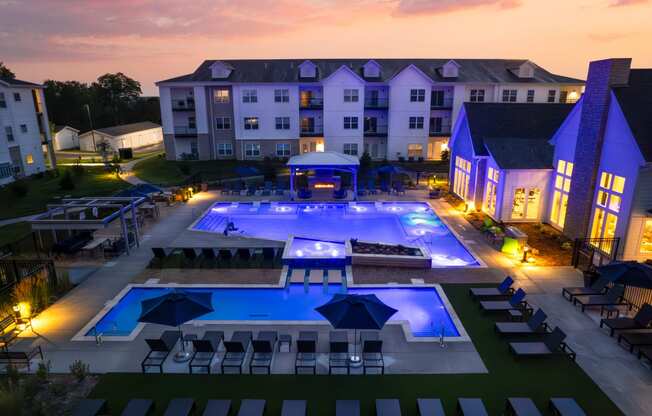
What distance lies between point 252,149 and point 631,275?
40.2 m

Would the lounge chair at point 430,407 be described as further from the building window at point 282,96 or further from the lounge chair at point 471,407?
the building window at point 282,96

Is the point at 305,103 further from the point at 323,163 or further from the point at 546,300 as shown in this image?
the point at 546,300

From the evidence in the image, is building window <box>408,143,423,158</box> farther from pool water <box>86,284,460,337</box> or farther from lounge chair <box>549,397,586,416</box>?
lounge chair <box>549,397,586,416</box>

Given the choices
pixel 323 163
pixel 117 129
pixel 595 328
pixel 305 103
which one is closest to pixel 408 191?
pixel 323 163

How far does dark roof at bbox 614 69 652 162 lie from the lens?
1702 cm

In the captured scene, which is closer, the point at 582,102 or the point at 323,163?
the point at 582,102

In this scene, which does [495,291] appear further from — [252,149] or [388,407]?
[252,149]

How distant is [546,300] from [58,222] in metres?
21.3

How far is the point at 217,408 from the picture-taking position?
948 cm

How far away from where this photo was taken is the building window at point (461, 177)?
29703 millimetres

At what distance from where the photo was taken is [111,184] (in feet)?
128

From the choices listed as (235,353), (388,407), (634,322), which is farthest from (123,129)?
(634,322)

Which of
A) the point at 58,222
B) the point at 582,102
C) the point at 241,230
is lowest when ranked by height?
the point at 241,230

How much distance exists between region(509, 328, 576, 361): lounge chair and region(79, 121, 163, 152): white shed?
70960 millimetres
